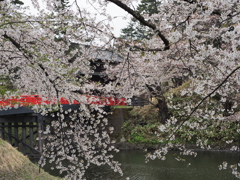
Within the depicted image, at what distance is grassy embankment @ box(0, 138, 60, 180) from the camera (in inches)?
244

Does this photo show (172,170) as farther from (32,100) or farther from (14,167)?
(32,100)

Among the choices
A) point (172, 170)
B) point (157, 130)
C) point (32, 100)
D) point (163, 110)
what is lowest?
point (172, 170)

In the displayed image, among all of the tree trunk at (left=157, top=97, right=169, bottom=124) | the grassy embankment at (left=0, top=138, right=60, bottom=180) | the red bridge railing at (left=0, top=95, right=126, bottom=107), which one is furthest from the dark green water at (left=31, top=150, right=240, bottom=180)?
the tree trunk at (left=157, top=97, right=169, bottom=124)

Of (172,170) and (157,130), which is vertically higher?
(157,130)

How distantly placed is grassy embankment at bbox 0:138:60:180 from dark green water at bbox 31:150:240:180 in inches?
101

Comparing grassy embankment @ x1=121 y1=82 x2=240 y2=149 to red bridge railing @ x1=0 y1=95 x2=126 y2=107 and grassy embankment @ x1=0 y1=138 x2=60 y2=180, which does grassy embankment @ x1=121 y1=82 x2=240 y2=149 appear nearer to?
red bridge railing @ x1=0 y1=95 x2=126 y2=107

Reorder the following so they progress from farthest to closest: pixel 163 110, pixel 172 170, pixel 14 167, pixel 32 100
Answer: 1. pixel 163 110
2. pixel 32 100
3. pixel 172 170
4. pixel 14 167

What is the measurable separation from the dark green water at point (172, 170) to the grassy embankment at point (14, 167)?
8.41 feet

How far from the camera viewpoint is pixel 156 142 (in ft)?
49.3

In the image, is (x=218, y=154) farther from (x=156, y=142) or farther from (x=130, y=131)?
(x=130, y=131)

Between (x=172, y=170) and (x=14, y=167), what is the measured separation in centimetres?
588

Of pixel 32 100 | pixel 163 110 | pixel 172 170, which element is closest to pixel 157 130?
pixel 163 110

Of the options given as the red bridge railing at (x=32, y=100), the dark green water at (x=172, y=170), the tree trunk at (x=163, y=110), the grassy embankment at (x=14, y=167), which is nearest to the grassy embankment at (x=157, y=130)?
the tree trunk at (x=163, y=110)

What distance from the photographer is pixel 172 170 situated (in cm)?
992
